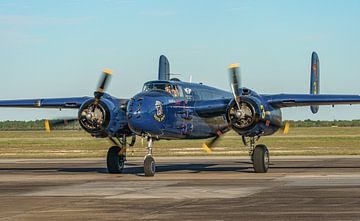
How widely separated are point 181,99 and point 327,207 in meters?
13.5

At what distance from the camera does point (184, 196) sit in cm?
2027

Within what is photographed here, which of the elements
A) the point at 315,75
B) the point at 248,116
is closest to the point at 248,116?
the point at 248,116

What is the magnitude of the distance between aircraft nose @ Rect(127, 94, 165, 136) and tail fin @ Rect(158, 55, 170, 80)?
533 inches

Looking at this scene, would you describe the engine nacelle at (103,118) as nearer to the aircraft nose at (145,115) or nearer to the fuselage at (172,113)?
the fuselage at (172,113)

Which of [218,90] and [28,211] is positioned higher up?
[218,90]

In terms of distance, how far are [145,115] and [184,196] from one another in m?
7.36

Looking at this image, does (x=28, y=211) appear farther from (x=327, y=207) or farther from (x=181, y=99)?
(x=181, y=99)

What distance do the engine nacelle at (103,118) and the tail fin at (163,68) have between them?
36.8 feet

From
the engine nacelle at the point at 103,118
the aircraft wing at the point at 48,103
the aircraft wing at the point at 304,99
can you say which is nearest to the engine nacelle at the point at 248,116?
the aircraft wing at the point at 304,99

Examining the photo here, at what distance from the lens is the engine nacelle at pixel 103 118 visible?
2938 cm

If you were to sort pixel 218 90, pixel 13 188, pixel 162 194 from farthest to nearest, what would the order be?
pixel 218 90
pixel 13 188
pixel 162 194

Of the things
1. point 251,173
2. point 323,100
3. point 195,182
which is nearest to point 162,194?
point 195,182

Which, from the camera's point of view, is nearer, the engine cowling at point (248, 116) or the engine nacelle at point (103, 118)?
the engine cowling at point (248, 116)

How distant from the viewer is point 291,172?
30297 millimetres
